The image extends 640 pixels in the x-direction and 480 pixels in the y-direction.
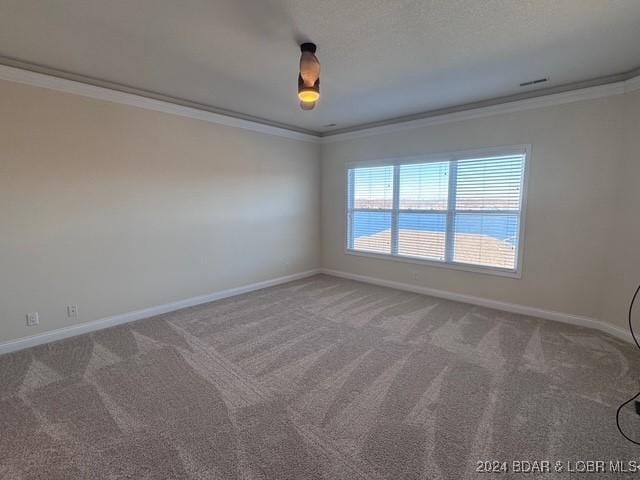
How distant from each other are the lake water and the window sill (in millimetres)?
364

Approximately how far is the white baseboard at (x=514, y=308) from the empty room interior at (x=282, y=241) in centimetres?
2

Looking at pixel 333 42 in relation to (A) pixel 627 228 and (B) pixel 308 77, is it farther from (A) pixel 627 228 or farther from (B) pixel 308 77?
(A) pixel 627 228

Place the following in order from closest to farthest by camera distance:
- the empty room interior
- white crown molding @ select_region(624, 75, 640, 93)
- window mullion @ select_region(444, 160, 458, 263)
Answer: the empty room interior
white crown molding @ select_region(624, 75, 640, 93)
window mullion @ select_region(444, 160, 458, 263)

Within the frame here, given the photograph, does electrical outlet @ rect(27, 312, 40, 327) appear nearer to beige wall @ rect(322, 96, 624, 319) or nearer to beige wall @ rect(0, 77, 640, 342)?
beige wall @ rect(0, 77, 640, 342)

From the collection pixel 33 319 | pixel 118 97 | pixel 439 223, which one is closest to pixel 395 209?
pixel 439 223

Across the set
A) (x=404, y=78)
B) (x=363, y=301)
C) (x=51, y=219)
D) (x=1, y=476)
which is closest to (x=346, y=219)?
(x=363, y=301)

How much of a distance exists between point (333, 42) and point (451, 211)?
2.92 meters

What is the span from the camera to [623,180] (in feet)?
10.3

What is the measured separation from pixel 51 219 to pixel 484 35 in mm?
4320

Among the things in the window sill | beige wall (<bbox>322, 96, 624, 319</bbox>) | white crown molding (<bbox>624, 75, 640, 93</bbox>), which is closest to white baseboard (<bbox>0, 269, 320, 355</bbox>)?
the window sill

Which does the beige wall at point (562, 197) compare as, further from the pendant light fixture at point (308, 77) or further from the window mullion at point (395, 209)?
the pendant light fixture at point (308, 77)

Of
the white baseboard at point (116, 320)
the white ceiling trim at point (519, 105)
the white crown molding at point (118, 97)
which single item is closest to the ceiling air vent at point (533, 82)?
the white ceiling trim at point (519, 105)

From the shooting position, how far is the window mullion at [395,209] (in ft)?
16.3

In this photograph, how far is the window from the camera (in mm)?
3906
